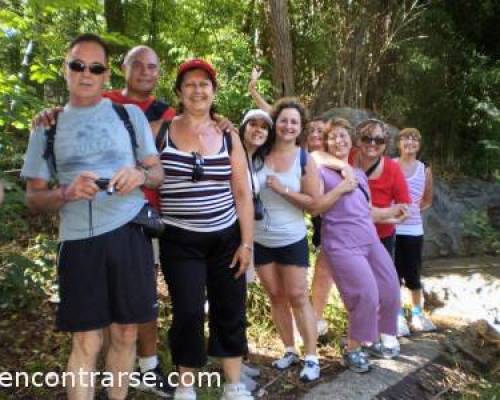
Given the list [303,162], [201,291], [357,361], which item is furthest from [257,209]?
[357,361]

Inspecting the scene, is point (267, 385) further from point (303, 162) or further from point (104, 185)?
point (104, 185)

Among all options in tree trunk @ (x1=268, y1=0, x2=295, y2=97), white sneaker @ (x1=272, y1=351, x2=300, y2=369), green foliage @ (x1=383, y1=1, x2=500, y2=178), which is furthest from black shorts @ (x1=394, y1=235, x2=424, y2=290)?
green foliage @ (x1=383, y1=1, x2=500, y2=178)

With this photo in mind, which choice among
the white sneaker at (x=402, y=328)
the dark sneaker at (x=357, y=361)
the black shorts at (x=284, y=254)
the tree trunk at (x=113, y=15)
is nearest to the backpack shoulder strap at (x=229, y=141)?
the black shorts at (x=284, y=254)

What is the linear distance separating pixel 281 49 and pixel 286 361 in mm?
5397

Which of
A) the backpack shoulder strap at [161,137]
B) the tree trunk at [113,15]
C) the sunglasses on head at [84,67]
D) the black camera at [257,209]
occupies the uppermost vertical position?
the tree trunk at [113,15]

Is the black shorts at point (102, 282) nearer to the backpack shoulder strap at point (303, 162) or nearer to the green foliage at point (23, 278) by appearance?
the green foliage at point (23, 278)

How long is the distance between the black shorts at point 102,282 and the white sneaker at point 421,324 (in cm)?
323

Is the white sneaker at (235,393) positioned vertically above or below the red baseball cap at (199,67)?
below

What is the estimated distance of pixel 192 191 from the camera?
10.00 feet

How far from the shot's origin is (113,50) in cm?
759

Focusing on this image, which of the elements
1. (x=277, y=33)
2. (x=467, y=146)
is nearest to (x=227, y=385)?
(x=277, y=33)

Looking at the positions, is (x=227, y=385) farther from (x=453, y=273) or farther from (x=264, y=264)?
(x=453, y=273)

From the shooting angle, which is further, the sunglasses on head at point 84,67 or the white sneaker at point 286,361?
the white sneaker at point 286,361

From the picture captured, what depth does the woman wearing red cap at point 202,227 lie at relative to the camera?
3.07 m
